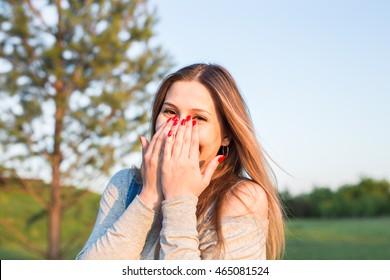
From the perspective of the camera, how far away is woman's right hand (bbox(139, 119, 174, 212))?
156 centimetres

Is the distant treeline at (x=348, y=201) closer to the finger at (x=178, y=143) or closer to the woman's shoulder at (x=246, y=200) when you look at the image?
the woman's shoulder at (x=246, y=200)

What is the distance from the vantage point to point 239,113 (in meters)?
1.90

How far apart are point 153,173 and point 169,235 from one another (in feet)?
0.68

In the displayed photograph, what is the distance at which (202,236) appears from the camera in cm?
162

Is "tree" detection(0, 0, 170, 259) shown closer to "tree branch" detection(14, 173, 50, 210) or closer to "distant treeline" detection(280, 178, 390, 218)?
"tree branch" detection(14, 173, 50, 210)

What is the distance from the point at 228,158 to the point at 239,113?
19cm

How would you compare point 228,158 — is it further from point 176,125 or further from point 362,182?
point 362,182

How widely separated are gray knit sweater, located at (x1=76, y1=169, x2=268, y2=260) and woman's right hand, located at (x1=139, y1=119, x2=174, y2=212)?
0.03m

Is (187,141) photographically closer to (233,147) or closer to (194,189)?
(194,189)

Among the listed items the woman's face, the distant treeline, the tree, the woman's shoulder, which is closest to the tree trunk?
the tree

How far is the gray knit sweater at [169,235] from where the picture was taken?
1477mm

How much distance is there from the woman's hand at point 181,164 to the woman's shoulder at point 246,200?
0.13m

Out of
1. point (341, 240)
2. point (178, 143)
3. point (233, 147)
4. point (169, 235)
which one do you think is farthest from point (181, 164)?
point (341, 240)

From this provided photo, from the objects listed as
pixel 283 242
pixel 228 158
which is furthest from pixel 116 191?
pixel 283 242
